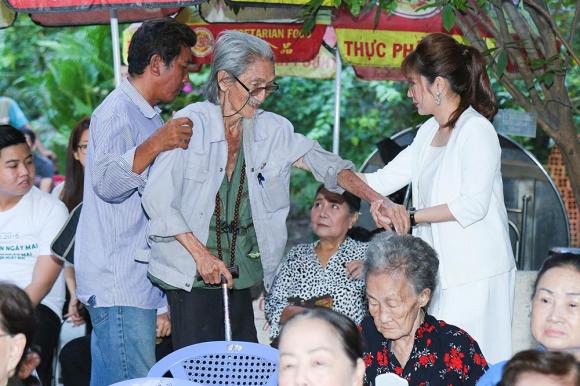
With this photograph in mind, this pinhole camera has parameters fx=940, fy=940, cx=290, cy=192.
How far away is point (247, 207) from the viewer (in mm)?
3799

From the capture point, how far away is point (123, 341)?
12.6ft

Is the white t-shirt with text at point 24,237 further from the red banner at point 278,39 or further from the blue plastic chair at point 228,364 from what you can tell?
the red banner at point 278,39

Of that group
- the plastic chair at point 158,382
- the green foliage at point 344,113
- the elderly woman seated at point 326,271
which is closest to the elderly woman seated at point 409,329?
the plastic chair at point 158,382

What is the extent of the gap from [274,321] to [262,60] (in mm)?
1672

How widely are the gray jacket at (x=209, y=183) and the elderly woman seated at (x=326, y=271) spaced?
1.01 m

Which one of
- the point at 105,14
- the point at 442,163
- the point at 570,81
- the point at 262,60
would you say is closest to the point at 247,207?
the point at 262,60

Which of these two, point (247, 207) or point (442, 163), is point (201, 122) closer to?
point (247, 207)

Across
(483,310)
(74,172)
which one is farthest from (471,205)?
(74,172)

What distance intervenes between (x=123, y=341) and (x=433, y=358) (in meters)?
1.30

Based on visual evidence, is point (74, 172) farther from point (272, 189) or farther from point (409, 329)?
point (409, 329)

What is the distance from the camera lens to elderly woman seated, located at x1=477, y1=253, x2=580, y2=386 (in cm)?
298

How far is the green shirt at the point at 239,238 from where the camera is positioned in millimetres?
3730

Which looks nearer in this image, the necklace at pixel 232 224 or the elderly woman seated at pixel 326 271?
the necklace at pixel 232 224

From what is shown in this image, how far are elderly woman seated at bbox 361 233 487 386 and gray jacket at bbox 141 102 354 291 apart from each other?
1.87ft
